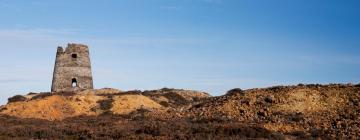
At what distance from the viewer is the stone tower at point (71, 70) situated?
56250 millimetres

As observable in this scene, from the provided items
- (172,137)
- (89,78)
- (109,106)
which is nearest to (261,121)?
(172,137)

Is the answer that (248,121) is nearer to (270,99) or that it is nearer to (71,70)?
(270,99)

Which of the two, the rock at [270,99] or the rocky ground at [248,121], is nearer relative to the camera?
the rocky ground at [248,121]

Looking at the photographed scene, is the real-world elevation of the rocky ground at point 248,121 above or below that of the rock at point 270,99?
below

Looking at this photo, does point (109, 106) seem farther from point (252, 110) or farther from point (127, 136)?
point (127, 136)

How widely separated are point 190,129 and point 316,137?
16.8ft

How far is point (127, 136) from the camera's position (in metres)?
20.8

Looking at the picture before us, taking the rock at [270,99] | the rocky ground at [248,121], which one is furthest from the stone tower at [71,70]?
the rock at [270,99]

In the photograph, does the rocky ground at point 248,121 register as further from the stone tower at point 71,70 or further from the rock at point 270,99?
the stone tower at point 71,70

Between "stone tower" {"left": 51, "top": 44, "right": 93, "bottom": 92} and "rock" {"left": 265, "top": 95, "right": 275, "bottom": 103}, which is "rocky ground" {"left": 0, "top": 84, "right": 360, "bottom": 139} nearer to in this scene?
"rock" {"left": 265, "top": 95, "right": 275, "bottom": 103}

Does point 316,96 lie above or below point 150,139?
above

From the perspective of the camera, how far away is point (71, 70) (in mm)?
56344

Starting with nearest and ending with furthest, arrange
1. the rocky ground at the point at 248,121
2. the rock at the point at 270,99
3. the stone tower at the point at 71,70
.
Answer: the rocky ground at the point at 248,121 < the rock at the point at 270,99 < the stone tower at the point at 71,70

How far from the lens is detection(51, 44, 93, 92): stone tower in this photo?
56250 mm
